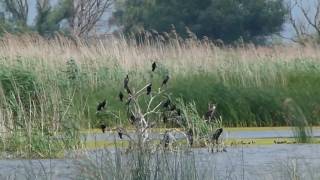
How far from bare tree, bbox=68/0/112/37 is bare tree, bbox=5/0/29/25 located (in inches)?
77.5

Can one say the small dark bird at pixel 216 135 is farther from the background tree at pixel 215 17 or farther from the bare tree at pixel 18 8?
the bare tree at pixel 18 8

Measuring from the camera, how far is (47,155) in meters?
10.8

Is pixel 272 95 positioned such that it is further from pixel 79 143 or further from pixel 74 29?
pixel 74 29

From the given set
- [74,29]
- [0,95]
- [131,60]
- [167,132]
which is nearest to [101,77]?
[131,60]

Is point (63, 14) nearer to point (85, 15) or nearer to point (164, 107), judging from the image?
point (85, 15)

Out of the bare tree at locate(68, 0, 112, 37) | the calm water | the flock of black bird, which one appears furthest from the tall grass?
the bare tree at locate(68, 0, 112, 37)

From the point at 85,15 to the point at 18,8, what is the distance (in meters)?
2.98

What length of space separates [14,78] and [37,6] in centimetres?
3016

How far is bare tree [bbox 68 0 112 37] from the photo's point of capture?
4244cm

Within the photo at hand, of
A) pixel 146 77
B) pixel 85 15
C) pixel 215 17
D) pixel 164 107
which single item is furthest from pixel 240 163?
pixel 85 15

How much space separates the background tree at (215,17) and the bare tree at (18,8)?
427 centimetres

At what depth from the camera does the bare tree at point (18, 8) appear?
43625mm

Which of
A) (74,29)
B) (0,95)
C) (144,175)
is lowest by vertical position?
(144,175)

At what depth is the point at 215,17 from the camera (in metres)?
40.6
